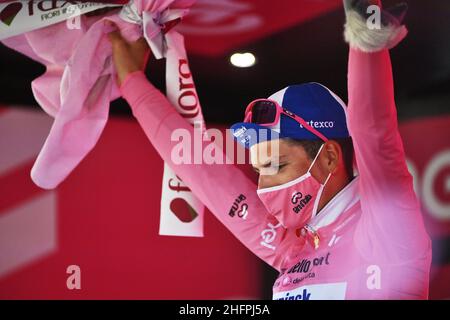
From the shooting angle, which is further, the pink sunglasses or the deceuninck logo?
the deceuninck logo

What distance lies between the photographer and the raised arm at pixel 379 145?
1449 mm

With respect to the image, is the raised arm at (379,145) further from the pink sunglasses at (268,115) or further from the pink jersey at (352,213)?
the pink sunglasses at (268,115)

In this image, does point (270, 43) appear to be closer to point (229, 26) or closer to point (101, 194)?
point (229, 26)

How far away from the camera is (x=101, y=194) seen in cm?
201

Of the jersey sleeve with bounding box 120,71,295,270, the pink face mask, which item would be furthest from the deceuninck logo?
the pink face mask

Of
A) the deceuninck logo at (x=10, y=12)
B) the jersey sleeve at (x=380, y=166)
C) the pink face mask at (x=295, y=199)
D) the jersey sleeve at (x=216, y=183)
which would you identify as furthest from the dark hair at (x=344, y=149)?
the deceuninck logo at (x=10, y=12)

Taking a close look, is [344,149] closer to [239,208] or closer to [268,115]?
[268,115]

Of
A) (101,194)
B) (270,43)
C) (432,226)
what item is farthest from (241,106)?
(432,226)

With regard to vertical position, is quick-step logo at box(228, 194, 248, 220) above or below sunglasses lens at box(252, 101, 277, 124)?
below

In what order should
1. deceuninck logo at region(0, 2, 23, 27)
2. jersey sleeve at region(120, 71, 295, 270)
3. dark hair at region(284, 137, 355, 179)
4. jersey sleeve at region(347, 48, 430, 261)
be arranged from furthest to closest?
deceuninck logo at region(0, 2, 23, 27) < jersey sleeve at region(120, 71, 295, 270) < dark hair at region(284, 137, 355, 179) < jersey sleeve at region(347, 48, 430, 261)

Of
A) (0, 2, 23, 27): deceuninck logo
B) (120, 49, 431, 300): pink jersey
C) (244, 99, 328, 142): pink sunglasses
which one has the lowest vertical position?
(120, 49, 431, 300): pink jersey

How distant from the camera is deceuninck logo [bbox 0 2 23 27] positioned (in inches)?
81.0

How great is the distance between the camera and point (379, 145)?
1479mm

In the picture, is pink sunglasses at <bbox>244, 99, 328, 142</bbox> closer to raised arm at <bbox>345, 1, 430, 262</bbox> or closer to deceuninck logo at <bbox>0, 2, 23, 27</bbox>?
raised arm at <bbox>345, 1, 430, 262</bbox>
